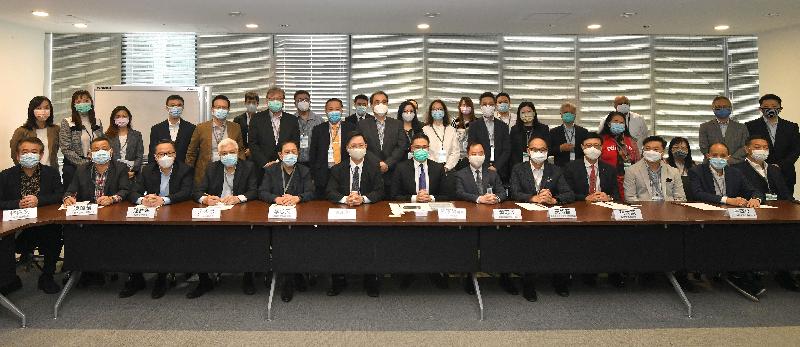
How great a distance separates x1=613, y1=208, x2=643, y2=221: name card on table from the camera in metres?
3.48

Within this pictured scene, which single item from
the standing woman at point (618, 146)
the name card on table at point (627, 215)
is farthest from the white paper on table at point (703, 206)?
the standing woman at point (618, 146)

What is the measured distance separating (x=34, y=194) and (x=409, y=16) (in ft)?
13.3

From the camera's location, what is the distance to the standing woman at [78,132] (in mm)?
4973

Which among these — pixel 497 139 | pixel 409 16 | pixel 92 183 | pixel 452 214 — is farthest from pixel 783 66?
pixel 92 183

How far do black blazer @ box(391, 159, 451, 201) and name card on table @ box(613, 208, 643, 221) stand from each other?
1485 millimetres

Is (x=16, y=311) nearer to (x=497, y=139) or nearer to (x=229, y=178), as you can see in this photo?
(x=229, y=178)

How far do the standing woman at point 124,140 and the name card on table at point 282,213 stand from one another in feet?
6.97

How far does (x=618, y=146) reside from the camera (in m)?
5.51

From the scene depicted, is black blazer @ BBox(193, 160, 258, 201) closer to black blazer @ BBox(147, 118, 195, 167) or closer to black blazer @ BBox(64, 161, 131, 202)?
black blazer @ BBox(64, 161, 131, 202)

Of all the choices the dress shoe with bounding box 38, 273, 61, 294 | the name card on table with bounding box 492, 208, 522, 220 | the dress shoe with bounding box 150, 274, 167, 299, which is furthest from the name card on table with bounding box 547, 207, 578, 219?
the dress shoe with bounding box 38, 273, 61, 294

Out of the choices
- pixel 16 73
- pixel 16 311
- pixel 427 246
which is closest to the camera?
pixel 16 311

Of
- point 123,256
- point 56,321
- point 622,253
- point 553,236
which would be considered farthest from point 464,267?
point 56,321

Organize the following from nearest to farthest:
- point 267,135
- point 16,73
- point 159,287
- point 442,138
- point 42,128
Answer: point 159,287, point 42,128, point 267,135, point 442,138, point 16,73

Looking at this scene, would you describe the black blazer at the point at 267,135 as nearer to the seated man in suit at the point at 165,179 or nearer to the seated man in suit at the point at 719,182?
the seated man in suit at the point at 165,179
